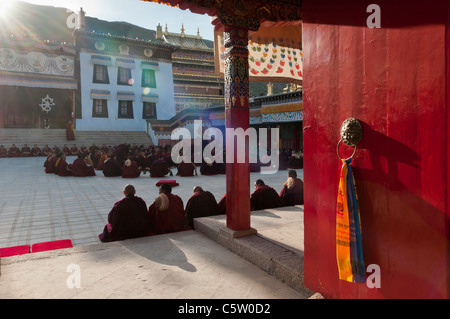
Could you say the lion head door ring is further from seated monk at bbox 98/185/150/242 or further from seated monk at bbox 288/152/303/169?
seated monk at bbox 288/152/303/169

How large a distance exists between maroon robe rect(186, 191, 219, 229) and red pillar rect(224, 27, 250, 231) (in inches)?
47.1

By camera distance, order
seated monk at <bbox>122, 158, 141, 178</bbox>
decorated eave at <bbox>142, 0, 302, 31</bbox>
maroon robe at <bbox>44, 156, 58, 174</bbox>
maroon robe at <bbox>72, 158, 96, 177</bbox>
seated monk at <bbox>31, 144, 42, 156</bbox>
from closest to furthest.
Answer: decorated eave at <bbox>142, 0, 302, 31</bbox>, seated monk at <bbox>122, 158, 141, 178</bbox>, maroon robe at <bbox>72, 158, 96, 177</bbox>, maroon robe at <bbox>44, 156, 58, 174</bbox>, seated monk at <bbox>31, 144, 42, 156</bbox>

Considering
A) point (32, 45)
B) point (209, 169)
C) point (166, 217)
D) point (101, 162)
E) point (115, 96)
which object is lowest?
point (166, 217)

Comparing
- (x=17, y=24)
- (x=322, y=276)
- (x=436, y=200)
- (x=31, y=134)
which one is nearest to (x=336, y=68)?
(x=436, y=200)

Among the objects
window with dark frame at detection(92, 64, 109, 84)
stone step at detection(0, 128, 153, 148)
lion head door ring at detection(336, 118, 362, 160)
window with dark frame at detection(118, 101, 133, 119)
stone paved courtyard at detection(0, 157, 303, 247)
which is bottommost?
stone paved courtyard at detection(0, 157, 303, 247)

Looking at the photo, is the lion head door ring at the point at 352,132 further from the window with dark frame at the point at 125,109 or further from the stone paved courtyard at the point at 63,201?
the window with dark frame at the point at 125,109

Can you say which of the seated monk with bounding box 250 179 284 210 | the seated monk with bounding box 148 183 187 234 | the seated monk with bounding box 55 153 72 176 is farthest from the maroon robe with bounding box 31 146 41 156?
the seated monk with bounding box 250 179 284 210

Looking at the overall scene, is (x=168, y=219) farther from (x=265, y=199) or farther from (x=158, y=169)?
A: (x=158, y=169)

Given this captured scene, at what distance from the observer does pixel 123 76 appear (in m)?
28.0

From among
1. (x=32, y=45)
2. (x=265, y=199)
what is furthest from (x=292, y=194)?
(x=32, y=45)

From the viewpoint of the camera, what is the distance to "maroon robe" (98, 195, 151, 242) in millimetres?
4246

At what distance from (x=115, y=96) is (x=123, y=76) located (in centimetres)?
207

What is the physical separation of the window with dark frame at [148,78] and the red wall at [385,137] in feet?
92.9

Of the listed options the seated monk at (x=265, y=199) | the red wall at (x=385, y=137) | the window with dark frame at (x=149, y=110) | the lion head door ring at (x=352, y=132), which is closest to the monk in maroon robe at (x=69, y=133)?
the window with dark frame at (x=149, y=110)
